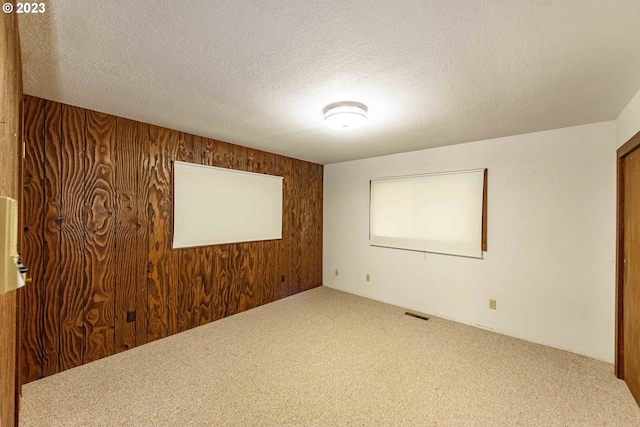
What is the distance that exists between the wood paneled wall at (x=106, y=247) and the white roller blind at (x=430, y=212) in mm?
2302

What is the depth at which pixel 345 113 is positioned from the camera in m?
2.22

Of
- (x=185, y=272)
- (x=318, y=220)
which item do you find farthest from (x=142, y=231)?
(x=318, y=220)

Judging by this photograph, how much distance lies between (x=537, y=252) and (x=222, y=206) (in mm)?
3825

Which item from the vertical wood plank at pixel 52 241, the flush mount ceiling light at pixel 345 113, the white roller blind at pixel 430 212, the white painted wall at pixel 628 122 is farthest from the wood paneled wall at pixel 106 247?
the white painted wall at pixel 628 122

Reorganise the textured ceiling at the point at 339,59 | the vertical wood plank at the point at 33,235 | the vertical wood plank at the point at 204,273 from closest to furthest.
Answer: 1. the textured ceiling at the point at 339,59
2. the vertical wood plank at the point at 33,235
3. the vertical wood plank at the point at 204,273

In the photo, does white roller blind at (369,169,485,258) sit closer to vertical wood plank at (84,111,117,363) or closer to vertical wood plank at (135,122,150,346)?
vertical wood plank at (135,122,150,346)

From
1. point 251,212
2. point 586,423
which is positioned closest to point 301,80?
point 251,212

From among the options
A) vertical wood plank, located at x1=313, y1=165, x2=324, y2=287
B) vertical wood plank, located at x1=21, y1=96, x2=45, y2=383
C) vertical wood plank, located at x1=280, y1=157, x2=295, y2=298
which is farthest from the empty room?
vertical wood plank, located at x1=313, y1=165, x2=324, y2=287

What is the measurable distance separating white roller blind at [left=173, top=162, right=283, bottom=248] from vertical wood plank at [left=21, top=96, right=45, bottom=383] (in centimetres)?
109

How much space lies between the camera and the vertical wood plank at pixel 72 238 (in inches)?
92.9

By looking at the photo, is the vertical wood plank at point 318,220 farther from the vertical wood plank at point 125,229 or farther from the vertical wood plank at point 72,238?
the vertical wood plank at point 72,238

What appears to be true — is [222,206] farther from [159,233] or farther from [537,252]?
[537,252]

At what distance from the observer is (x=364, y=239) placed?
180 inches

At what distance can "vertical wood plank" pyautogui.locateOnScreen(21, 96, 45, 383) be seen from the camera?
7.15 feet
